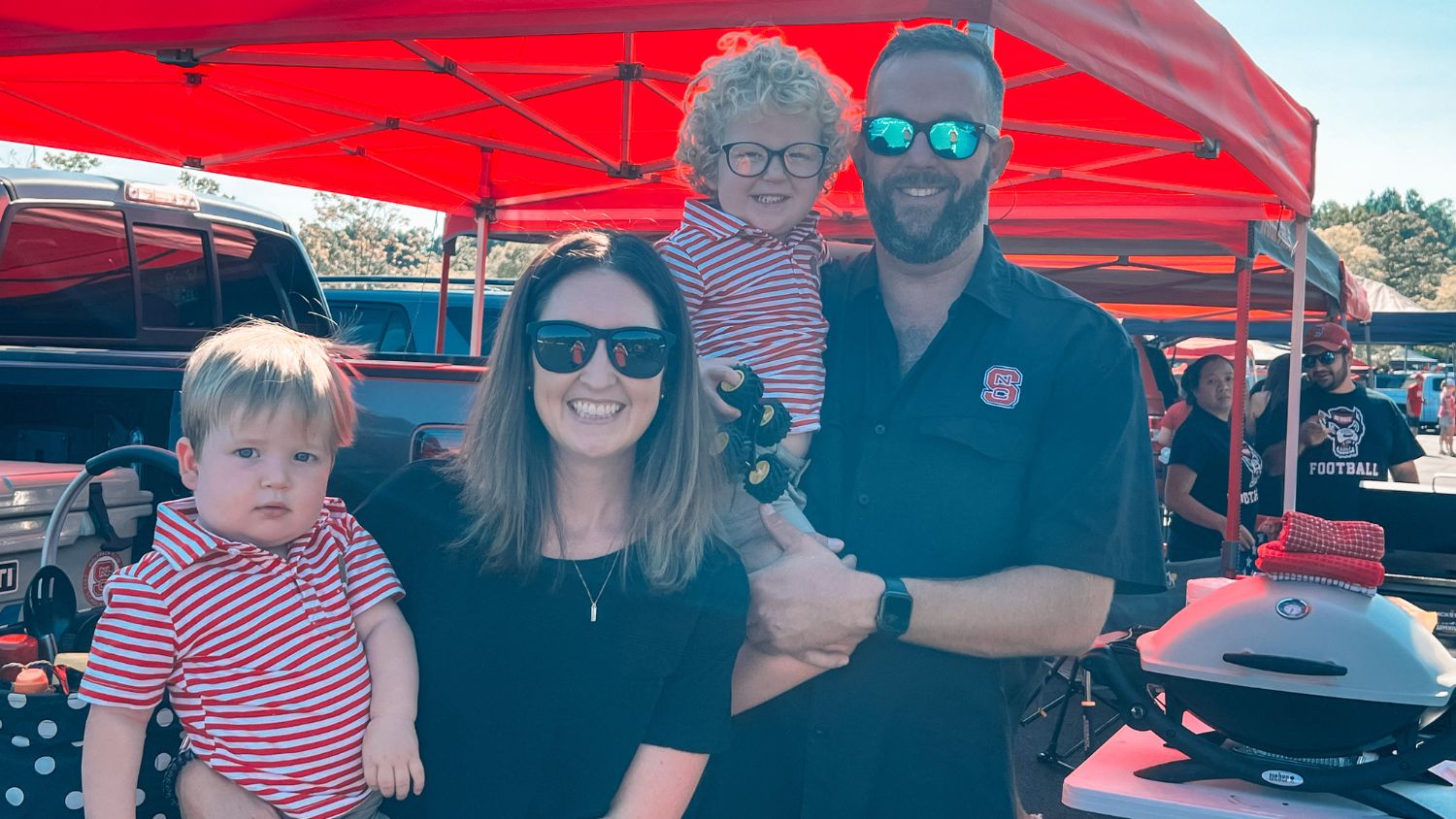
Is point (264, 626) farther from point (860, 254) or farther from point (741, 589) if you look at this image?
point (860, 254)

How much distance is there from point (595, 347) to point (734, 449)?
341mm

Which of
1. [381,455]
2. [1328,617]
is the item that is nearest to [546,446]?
[1328,617]

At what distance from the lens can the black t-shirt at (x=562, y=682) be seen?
1861mm

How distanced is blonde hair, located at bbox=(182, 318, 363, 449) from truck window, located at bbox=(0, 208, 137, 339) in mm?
3447

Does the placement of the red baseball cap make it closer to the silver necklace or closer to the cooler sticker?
the silver necklace

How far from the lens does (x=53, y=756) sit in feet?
6.22

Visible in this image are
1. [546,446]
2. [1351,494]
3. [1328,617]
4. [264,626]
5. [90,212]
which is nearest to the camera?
[264,626]

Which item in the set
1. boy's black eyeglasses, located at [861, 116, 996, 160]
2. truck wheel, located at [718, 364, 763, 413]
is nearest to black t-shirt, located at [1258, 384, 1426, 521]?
boy's black eyeglasses, located at [861, 116, 996, 160]

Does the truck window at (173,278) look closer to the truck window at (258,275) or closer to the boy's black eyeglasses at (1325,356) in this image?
the truck window at (258,275)

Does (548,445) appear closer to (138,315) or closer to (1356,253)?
(138,315)

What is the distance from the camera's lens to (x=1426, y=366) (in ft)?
225

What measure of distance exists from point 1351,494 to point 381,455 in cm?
547

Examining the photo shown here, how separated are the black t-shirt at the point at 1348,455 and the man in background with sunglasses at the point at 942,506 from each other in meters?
5.23

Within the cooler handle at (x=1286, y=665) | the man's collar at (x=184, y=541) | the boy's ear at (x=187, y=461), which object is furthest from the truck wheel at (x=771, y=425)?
the cooler handle at (x=1286, y=665)
